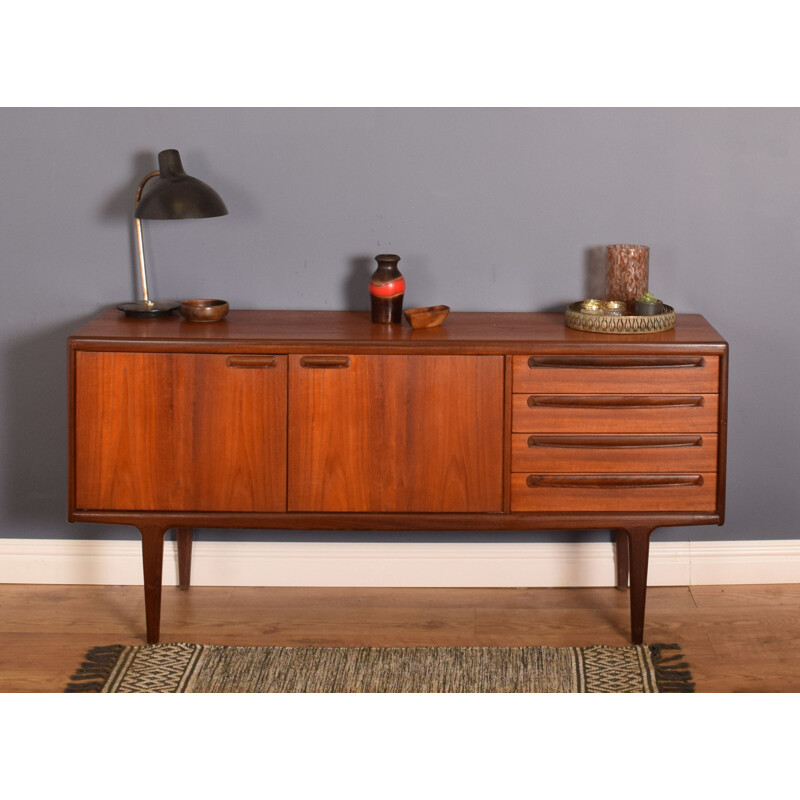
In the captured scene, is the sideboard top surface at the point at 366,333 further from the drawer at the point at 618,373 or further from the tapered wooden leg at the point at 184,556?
the tapered wooden leg at the point at 184,556

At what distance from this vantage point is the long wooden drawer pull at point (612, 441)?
314cm

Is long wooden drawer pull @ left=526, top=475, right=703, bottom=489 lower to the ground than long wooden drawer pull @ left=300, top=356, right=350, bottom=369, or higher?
lower

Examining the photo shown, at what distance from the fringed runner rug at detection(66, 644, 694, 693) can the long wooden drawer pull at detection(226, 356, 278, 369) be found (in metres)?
0.80

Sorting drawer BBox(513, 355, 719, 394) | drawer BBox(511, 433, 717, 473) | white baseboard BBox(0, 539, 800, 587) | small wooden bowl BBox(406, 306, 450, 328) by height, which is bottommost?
white baseboard BBox(0, 539, 800, 587)

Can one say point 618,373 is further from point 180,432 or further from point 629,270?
point 180,432

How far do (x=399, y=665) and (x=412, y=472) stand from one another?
1.71ft

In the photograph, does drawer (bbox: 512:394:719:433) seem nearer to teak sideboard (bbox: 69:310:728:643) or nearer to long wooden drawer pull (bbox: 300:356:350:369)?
teak sideboard (bbox: 69:310:728:643)

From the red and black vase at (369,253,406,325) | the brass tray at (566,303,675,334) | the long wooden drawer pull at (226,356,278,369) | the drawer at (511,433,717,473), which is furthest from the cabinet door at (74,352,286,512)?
the brass tray at (566,303,675,334)

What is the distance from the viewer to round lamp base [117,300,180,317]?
3.32m

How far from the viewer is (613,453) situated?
3.15m

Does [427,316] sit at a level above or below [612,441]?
above

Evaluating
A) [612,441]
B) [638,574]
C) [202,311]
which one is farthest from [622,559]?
[202,311]

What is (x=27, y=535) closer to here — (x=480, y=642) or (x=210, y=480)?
(x=210, y=480)

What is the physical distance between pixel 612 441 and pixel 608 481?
11 cm
